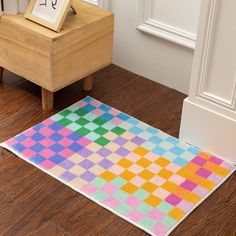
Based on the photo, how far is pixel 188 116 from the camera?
2033mm

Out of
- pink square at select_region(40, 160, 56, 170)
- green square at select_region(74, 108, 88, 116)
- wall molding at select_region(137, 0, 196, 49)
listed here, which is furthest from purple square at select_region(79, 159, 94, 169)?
wall molding at select_region(137, 0, 196, 49)

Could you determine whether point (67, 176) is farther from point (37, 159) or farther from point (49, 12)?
point (49, 12)

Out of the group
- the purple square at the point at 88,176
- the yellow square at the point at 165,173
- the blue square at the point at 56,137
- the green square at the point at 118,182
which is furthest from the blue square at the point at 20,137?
the yellow square at the point at 165,173

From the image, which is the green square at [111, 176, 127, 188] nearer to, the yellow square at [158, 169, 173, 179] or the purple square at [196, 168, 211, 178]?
the yellow square at [158, 169, 173, 179]

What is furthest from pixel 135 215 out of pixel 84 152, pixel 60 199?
pixel 84 152

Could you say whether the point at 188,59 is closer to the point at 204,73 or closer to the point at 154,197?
the point at 204,73

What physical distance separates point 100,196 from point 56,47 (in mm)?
594

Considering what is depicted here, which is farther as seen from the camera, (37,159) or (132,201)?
(37,159)

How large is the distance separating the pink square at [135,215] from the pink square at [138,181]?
134 millimetres

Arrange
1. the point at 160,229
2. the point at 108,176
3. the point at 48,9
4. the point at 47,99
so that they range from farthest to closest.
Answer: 1. the point at 47,99
2. the point at 48,9
3. the point at 108,176
4. the point at 160,229

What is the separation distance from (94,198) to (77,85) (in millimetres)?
758

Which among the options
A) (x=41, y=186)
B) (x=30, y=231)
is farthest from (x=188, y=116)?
(x=30, y=231)

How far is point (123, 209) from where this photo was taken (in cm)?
175

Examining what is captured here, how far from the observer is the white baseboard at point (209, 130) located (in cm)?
194
